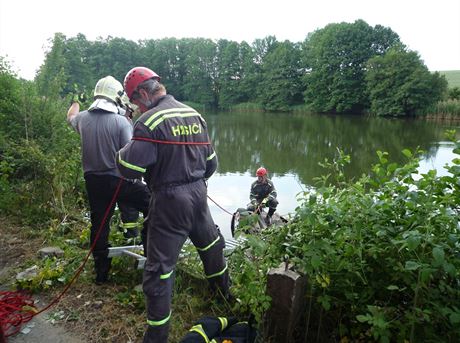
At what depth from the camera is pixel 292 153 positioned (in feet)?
71.5

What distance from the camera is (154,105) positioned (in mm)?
2787

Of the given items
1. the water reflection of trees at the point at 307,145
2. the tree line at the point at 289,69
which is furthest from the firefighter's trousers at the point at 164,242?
the tree line at the point at 289,69

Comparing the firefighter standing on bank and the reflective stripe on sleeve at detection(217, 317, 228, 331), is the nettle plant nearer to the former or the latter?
the reflective stripe on sleeve at detection(217, 317, 228, 331)

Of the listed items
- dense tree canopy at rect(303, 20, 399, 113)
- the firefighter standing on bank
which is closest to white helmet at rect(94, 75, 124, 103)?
the firefighter standing on bank

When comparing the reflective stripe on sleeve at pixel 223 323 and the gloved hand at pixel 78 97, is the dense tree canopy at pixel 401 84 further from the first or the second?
the reflective stripe on sleeve at pixel 223 323

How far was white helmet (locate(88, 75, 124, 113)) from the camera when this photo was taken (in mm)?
3551

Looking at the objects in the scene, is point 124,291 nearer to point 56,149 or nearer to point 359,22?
point 56,149

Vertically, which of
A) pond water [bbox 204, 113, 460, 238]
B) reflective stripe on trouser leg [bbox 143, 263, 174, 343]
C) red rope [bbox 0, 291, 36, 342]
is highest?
reflective stripe on trouser leg [bbox 143, 263, 174, 343]

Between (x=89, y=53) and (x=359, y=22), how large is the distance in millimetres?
51170

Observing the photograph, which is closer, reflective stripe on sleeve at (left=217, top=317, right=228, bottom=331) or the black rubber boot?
the black rubber boot

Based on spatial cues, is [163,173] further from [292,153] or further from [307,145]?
[307,145]

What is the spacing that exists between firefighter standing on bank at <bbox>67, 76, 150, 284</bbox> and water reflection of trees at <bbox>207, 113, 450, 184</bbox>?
1200 cm

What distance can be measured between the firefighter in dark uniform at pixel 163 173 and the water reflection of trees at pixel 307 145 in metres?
12.6

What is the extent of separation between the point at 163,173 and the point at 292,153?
1967 cm
